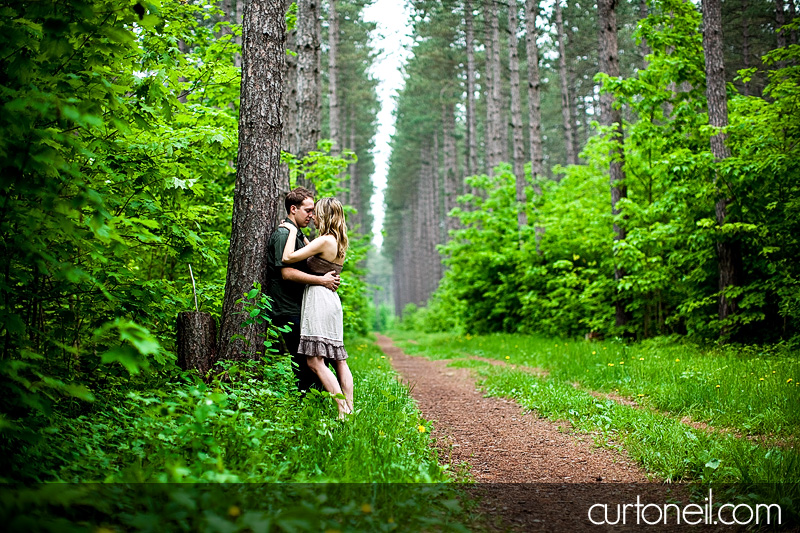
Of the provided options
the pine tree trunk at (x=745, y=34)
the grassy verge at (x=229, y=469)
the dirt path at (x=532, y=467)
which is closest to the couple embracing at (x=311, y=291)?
the grassy verge at (x=229, y=469)

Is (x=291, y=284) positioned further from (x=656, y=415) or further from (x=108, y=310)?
(x=656, y=415)

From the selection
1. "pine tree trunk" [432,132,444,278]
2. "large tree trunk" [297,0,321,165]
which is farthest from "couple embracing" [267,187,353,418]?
"pine tree trunk" [432,132,444,278]

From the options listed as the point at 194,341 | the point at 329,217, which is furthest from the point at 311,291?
the point at 194,341

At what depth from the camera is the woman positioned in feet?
15.8

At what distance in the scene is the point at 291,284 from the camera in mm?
5133

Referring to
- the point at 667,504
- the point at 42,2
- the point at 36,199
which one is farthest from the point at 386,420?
the point at 42,2

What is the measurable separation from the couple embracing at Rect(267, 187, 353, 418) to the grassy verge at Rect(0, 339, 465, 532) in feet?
1.53

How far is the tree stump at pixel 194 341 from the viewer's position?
183 inches

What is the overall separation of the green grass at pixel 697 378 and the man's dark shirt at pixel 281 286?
13.9 feet

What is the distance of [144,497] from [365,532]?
107 cm

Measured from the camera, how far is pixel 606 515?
3484 mm

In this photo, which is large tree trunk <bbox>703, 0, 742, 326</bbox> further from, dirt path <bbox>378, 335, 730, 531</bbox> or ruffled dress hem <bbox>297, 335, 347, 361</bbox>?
ruffled dress hem <bbox>297, 335, 347, 361</bbox>

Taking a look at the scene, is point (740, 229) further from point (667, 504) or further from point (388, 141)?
point (388, 141)

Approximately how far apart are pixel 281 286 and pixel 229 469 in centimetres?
239
